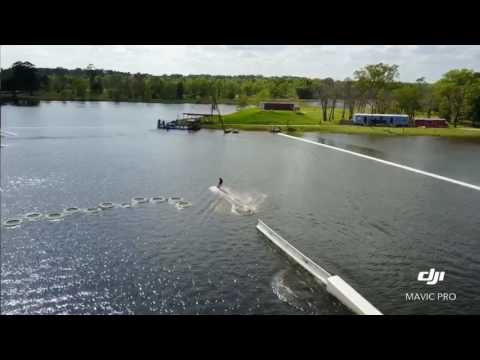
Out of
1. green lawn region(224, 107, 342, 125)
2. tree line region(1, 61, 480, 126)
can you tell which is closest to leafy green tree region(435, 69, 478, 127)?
tree line region(1, 61, 480, 126)

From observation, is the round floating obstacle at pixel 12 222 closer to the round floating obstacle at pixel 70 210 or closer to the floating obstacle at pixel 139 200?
the round floating obstacle at pixel 70 210

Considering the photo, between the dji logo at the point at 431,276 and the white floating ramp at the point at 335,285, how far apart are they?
3101 mm

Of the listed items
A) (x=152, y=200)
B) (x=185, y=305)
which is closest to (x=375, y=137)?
(x=152, y=200)

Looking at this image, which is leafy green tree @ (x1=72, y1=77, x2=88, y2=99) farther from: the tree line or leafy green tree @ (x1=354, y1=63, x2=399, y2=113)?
leafy green tree @ (x1=354, y1=63, x2=399, y2=113)

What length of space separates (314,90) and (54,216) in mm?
68277

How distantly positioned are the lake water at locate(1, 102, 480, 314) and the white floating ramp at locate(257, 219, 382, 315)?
0.88 ft

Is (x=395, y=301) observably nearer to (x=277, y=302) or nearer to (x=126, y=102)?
(x=277, y=302)

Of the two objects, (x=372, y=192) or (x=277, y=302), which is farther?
(x=372, y=192)

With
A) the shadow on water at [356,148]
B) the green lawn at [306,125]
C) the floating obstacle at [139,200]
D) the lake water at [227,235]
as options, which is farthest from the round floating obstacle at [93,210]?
the green lawn at [306,125]

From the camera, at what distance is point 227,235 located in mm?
16359

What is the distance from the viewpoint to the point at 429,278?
13.3 meters

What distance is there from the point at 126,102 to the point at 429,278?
10081 cm

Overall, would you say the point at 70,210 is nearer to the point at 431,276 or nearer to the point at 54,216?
the point at 54,216
